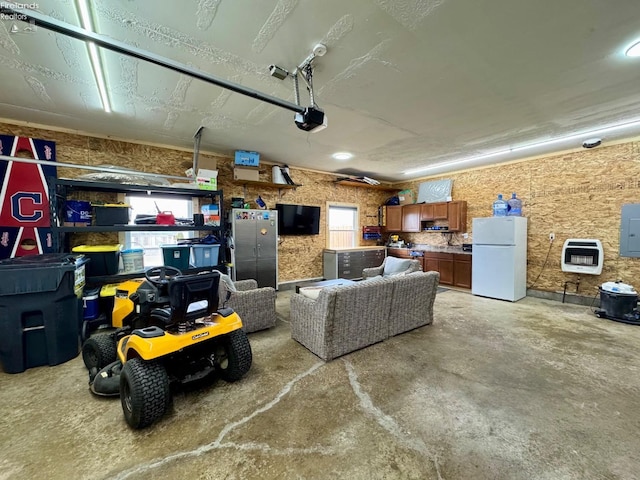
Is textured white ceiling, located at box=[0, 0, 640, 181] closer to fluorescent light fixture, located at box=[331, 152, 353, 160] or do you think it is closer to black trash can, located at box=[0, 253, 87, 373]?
fluorescent light fixture, located at box=[331, 152, 353, 160]

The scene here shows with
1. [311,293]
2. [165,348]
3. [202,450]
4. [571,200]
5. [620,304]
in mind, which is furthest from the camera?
[571,200]

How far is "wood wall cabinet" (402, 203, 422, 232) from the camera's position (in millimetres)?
6879

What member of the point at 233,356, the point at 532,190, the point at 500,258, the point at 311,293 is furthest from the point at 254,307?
the point at 532,190

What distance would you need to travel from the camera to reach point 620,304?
379cm

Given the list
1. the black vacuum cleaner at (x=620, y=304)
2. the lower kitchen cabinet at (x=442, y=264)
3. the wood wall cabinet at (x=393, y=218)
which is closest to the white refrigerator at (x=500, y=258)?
the lower kitchen cabinet at (x=442, y=264)

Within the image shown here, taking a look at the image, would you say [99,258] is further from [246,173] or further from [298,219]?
[298,219]

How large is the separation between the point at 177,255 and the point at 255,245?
1415mm

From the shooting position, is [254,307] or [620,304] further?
[620,304]

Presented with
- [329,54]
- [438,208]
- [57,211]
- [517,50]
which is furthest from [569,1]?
[57,211]

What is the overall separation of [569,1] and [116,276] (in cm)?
531

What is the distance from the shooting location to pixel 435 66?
2.25 m

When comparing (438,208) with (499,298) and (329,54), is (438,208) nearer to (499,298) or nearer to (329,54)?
(499,298)

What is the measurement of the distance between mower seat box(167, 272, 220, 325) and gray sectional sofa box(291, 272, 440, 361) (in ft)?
3.66

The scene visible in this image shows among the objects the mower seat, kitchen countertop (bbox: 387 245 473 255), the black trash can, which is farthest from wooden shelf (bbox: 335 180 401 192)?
the black trash can
